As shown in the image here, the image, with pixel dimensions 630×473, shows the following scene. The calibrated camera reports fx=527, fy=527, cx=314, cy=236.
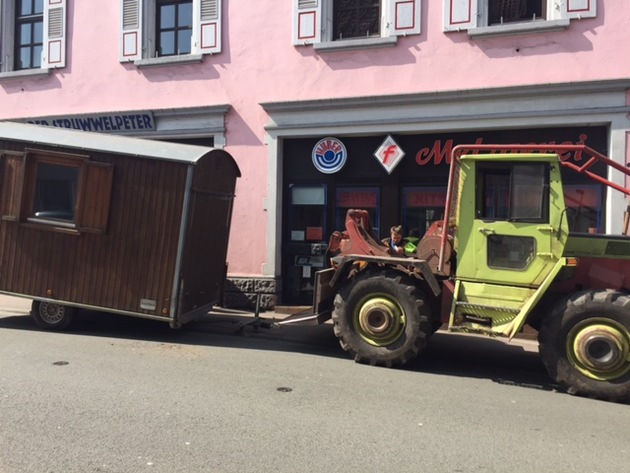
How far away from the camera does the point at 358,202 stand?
10.6 m

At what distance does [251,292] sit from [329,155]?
→ 3.24m

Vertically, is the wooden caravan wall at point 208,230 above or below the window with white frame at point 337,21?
below

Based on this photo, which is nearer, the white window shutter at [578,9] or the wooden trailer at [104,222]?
the wooden trailer at [104,222]

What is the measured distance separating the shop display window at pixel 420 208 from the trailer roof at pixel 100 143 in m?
4.26

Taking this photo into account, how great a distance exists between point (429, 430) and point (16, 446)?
3.20 m

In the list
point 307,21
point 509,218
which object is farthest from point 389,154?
point 509,218

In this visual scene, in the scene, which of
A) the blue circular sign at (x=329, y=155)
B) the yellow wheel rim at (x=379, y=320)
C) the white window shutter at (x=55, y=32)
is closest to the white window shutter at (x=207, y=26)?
the blue circular sign at (x=329, y=155)

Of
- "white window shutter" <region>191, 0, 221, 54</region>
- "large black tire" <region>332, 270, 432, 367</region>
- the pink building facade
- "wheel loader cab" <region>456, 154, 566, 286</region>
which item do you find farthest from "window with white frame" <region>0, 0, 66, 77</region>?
"wheel loader cab" <region>456, 154, 566, 286</region>

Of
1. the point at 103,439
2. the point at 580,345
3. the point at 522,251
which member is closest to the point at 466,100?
the point at 522,251

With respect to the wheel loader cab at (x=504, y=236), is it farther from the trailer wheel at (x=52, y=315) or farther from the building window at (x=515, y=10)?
the trailer wheel at (x=52, y=315)

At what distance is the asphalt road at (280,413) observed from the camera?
149 inches

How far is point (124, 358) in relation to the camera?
21.6 feet

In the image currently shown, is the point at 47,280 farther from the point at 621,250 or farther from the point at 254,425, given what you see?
the point at 621,250

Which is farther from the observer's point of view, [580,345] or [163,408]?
[580,345]
